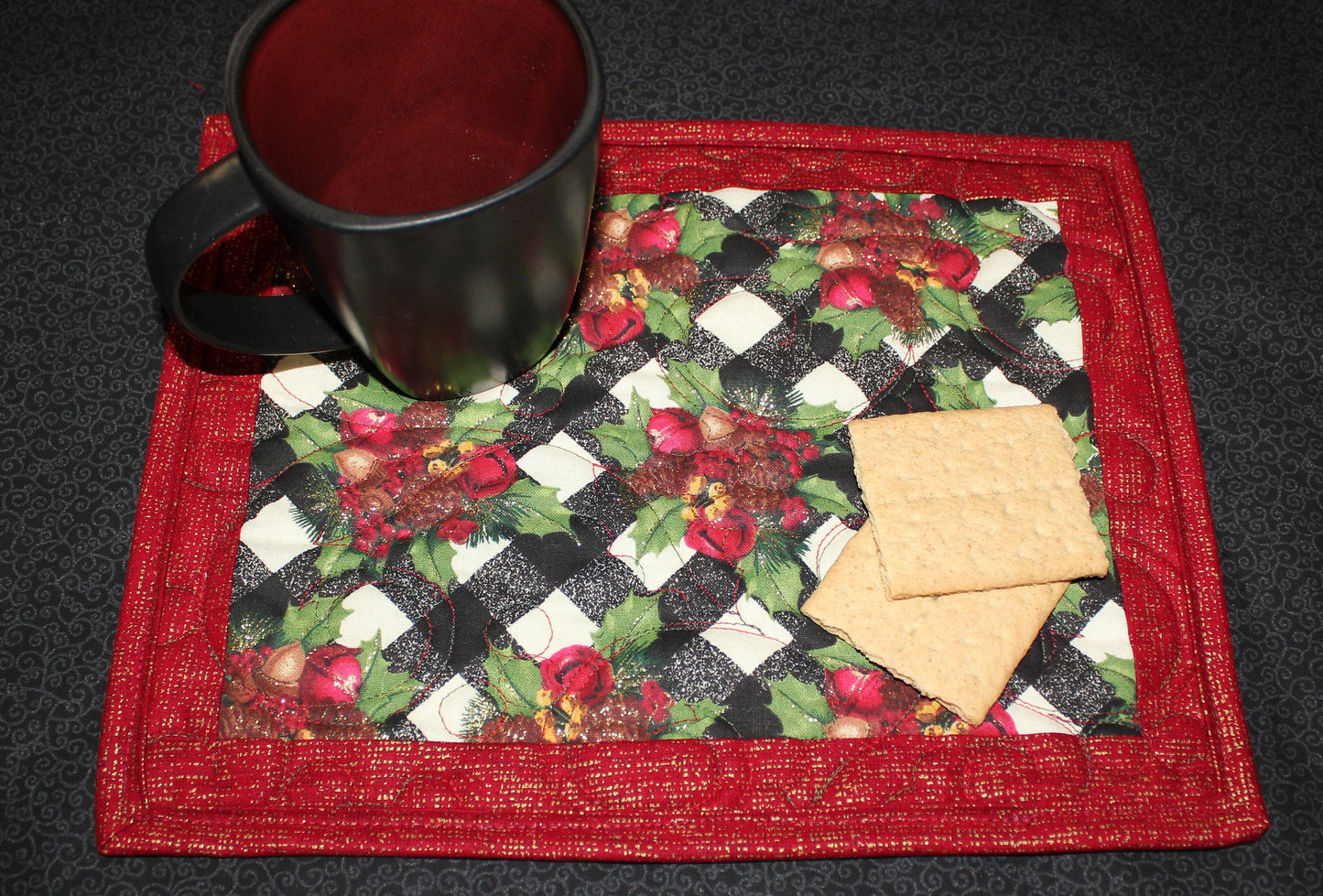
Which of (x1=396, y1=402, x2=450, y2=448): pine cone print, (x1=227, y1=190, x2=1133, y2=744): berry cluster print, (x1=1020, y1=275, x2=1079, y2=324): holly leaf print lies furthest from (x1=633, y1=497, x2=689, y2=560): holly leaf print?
(x1=1020, y1=275, x2=1079, y2=324): holly leaf print

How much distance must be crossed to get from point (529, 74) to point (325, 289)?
12 centimetres

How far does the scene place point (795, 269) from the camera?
519mm

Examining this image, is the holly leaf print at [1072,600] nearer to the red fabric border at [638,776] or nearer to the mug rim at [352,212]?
the red fabric border at [638,776]

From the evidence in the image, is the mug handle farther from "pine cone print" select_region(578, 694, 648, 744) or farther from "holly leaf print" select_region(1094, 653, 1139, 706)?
"holly leaf print" select_region(1094, 653, 1139, 706)

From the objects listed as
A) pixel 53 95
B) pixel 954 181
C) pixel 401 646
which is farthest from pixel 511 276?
pixel 53 95

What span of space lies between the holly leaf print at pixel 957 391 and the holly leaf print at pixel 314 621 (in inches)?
12.2

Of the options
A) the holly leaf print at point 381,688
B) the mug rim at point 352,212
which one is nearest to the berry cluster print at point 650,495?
the holly leaf print at point 381,688

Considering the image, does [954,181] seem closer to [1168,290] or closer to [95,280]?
[1168,290]

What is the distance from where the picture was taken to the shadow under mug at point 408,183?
1.12ft

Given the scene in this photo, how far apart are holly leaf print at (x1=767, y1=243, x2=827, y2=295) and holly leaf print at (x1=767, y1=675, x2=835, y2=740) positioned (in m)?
0.21

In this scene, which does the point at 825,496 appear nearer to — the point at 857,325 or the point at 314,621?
the point at 857,325

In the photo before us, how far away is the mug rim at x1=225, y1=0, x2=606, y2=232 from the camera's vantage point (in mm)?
327

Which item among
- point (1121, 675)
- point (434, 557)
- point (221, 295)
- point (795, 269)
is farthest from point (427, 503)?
point (1121, 675)

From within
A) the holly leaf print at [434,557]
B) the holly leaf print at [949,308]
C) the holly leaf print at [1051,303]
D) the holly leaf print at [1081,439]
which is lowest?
the holly leaf print at [434,557]
